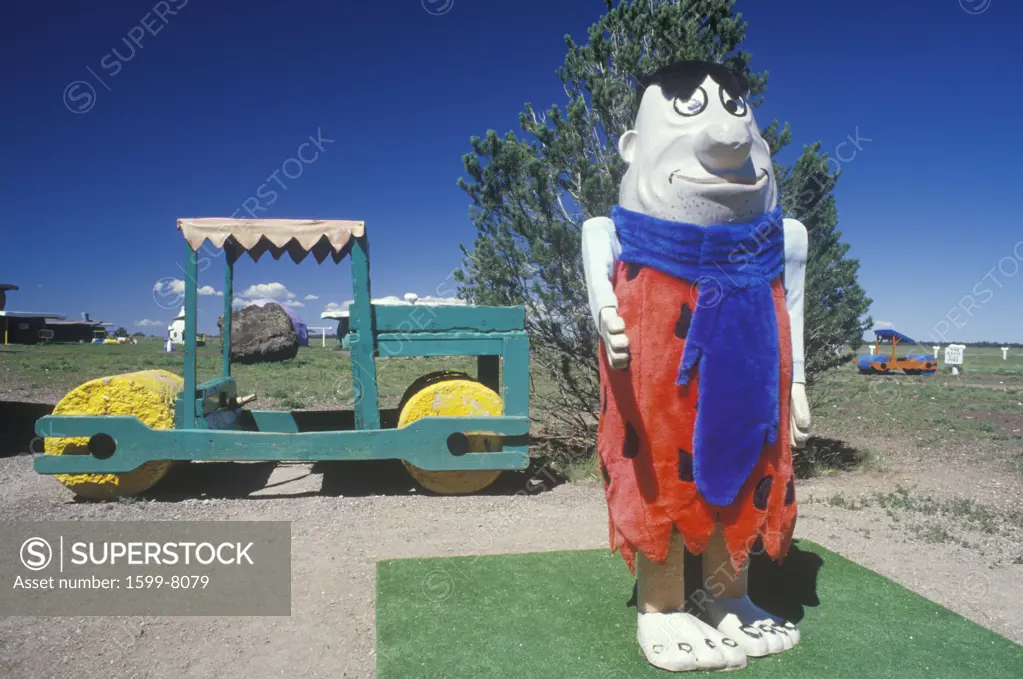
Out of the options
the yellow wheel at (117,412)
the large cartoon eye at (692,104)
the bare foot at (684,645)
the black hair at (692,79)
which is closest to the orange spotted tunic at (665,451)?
the bare foot at (684,645)

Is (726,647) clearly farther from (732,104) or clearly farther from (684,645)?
(732,104)

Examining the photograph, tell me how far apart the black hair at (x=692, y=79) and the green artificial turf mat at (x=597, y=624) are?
7.81 ft

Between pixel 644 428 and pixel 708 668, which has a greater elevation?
pixel 644 428

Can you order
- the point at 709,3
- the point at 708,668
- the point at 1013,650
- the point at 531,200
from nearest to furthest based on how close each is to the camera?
the point at 708,668 → the point at 1013,650 → the point at 709,3 → the point at 531,200

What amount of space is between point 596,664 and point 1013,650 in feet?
5.89

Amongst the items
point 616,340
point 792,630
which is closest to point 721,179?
point 616,340

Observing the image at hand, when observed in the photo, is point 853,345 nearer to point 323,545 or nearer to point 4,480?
point 323,545

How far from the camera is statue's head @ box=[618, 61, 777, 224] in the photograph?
8.87 ft

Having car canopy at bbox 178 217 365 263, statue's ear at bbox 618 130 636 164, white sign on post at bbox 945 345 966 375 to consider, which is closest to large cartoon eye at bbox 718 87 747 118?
statue's ear at bbox 618 130 636 164

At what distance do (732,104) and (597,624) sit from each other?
7.89 ft

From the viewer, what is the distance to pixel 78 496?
5.50 meters

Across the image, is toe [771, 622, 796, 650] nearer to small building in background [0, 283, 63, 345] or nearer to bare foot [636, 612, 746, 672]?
bare foot [636, 612, 746, 672]

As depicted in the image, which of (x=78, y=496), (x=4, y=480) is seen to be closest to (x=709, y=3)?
(x=78, y=496)

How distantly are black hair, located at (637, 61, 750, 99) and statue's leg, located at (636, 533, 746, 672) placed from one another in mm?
1865
